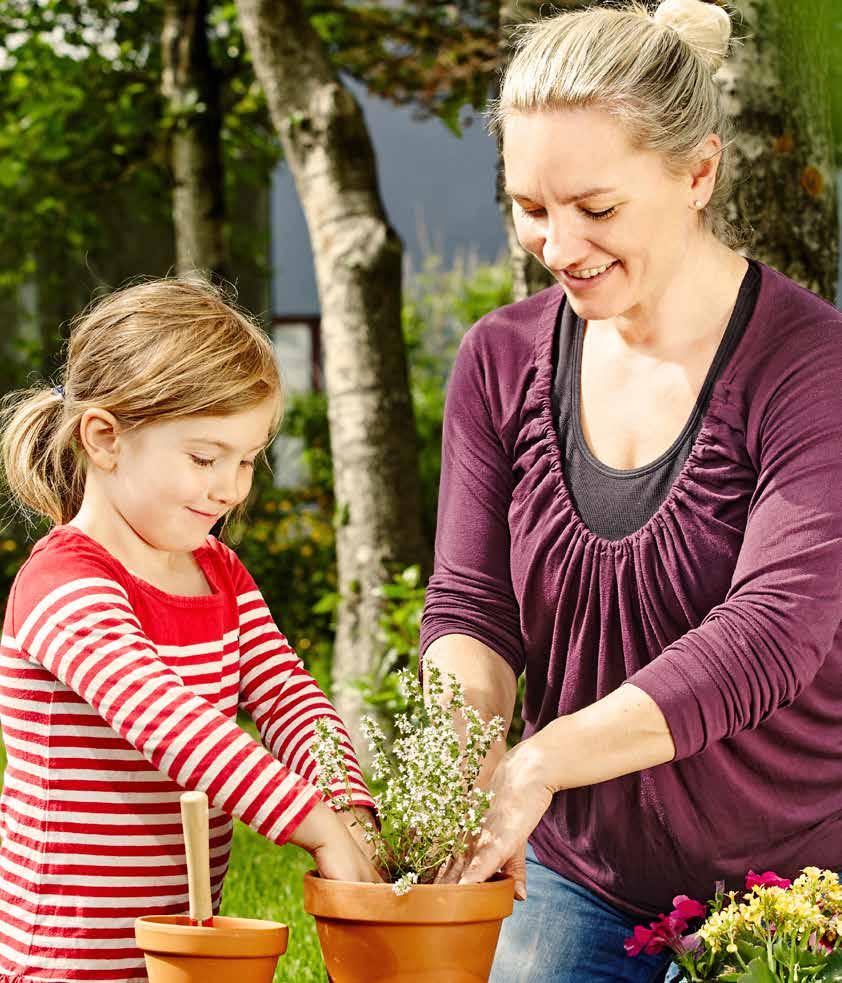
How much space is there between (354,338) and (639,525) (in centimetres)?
322

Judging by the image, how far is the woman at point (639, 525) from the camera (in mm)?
2076

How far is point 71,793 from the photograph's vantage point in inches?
80.1

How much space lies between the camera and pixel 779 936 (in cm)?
186

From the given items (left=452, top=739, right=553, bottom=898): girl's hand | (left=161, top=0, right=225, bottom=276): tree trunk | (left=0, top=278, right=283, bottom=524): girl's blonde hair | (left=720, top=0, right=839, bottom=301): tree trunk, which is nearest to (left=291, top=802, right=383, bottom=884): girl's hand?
(left=452, top=739, right=553, bottom=898): girl's hand

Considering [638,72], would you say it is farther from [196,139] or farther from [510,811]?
[196,139]

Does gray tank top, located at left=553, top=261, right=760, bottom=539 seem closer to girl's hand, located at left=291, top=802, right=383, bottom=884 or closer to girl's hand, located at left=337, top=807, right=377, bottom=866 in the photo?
girl's hand, located at left=337, top=807, right=377, bottom=866

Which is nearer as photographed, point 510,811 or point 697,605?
point 510,811

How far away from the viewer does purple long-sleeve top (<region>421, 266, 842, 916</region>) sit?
2088 millimetres

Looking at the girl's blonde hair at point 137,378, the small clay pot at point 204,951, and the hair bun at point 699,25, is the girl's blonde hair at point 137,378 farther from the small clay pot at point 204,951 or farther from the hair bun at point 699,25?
the hair bun at point 699,25

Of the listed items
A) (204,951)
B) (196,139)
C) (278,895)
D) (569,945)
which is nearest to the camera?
(204,951)

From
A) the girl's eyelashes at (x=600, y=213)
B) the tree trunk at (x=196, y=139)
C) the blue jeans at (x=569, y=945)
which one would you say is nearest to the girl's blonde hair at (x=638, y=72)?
the girl's eyelashes at (x=600, y=213)

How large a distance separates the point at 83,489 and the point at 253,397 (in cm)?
34

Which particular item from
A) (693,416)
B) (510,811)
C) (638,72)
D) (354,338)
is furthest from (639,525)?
(354,338)

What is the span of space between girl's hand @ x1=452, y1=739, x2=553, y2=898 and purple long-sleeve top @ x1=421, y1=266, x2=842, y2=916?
0.32ft
